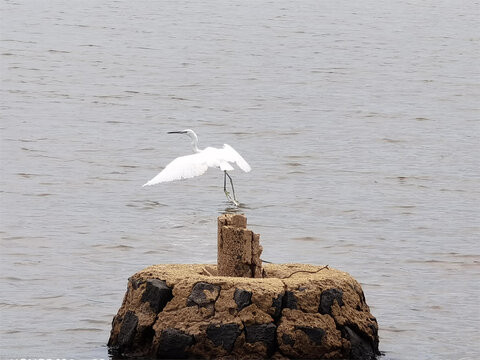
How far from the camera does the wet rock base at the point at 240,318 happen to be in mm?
8180

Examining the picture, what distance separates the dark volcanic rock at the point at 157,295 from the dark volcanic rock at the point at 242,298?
0.45m

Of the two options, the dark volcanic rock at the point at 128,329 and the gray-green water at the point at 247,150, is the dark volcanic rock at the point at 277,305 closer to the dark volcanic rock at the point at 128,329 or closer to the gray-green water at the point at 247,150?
the dark volcanic rock at the point at 128,329

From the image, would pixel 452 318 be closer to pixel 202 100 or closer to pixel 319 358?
pixel 319 358

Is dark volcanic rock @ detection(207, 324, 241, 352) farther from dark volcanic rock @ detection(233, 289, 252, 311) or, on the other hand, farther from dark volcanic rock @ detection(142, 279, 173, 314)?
dark volcanic rock @ detection(142, 279, 173, 314)

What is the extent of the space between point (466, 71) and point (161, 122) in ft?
30.2

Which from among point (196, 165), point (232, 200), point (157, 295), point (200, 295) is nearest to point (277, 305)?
point (200, 295)

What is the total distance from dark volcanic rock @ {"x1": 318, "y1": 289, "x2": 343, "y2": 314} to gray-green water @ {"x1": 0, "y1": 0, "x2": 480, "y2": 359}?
0.93 m

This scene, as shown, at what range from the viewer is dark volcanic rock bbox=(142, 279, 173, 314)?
8344 mm

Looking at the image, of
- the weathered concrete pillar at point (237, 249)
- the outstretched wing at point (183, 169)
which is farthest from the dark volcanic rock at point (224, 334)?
the outstretched wing at point (183, 169)

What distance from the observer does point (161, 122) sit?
76.9 ft

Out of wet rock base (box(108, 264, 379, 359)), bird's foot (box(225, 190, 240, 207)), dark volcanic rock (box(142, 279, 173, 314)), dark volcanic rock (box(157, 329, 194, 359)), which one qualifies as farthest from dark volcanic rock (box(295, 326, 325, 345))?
bird's foot (box(225, 190, 240, 207))

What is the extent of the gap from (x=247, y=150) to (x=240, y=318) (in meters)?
13.0

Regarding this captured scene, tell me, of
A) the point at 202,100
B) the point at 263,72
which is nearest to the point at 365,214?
the point at 202,100

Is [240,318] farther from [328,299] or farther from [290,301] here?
[328,299]
